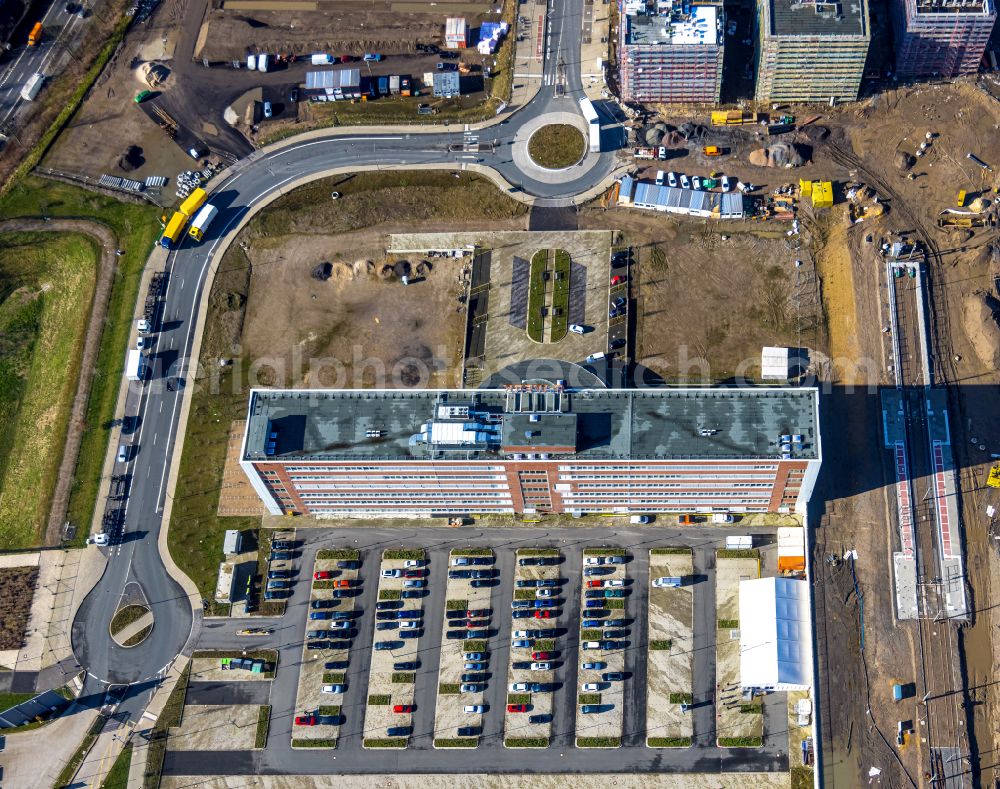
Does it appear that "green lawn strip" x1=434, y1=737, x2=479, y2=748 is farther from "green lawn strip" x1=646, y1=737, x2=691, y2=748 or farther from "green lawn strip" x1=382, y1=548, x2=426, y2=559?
"green lawn strip" x1=382, y1=548, x2=426, y2=559

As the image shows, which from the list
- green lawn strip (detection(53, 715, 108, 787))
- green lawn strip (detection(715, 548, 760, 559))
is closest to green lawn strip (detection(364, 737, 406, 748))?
green lawn strip (detection(53, 715, 108, 787))

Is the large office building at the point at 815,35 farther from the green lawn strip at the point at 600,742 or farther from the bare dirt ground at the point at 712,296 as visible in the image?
the green lawn strip at the point at 600,742

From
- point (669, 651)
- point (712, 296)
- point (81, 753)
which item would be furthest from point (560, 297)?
point (81, 753)

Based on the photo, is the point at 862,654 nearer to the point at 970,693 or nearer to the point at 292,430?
the point at 970,693

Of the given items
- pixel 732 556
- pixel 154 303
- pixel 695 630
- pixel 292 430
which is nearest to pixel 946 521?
pixel 732 556

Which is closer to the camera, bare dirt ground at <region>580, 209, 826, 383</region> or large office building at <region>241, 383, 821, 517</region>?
large office building at <region>241, 383, 821, 517</region>

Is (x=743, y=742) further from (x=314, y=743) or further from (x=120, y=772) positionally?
(x=120, y=772)
